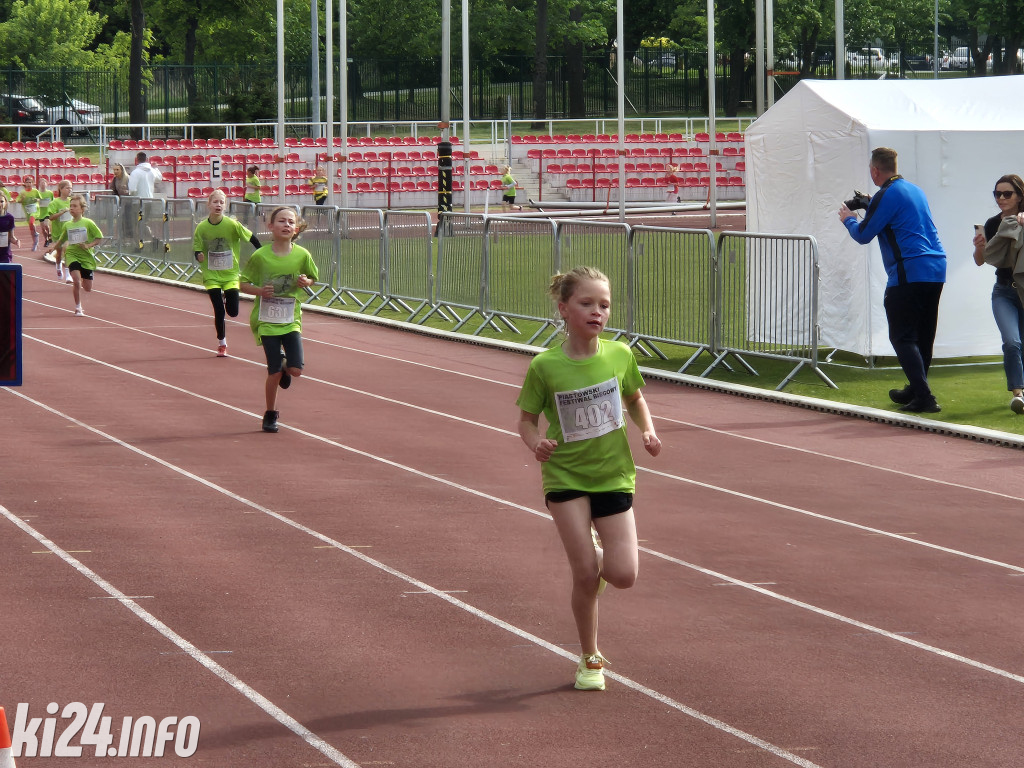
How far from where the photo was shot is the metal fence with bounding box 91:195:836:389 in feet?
51.6

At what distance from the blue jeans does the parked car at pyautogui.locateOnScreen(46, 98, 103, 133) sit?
5089 centimetres

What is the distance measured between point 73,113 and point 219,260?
46773mm

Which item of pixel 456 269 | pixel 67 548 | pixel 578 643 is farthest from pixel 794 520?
pixel 456 269

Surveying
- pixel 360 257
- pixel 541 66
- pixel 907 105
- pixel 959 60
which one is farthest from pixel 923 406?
pixel 959 60

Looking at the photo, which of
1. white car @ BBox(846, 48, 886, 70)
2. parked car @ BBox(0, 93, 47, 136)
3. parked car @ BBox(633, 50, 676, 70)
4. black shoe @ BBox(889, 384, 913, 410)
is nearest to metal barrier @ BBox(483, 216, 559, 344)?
black shoe @ BBox(889, 384, 913, 410)

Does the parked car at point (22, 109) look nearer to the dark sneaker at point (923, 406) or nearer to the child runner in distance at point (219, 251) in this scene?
the child runner in distance at point (219, 251)

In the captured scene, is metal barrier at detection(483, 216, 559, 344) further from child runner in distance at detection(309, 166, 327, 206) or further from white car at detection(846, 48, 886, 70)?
white car at detection(846, 48, 886, 70)

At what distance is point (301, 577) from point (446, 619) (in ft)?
3.72

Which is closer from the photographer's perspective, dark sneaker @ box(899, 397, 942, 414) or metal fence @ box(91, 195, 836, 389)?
dark sneaker @ box(899, 397, 942, 414)

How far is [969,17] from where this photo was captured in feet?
261

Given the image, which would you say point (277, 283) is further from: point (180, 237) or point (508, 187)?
point (508, 187)

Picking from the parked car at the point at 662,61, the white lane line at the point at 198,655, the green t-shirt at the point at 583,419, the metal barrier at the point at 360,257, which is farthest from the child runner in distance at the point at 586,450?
the parked car at the point at 662,61

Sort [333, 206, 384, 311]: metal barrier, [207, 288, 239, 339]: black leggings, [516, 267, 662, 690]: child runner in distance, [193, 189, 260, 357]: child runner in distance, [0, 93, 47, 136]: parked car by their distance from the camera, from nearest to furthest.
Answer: [516, 267, 662, 690]: child runner in distance < [207, 288, 239, 339]: black leggings < [193, 189, 260, 357]: child runner in distance < [333, 206, 384, 311]: metal barrier < [0, 93, 47, 136]: parked car

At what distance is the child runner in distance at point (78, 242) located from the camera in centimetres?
2244
